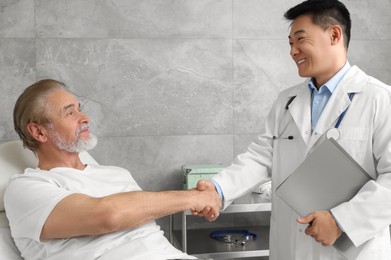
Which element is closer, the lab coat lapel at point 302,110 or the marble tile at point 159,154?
the lab coat lapel at point 302,110

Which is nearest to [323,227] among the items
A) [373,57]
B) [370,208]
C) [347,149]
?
[370,208]

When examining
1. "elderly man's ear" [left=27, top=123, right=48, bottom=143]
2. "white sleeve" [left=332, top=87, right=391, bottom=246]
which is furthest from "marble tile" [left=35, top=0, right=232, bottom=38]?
"white sleeve" [left=332, top=87, right=391, bottom=246]

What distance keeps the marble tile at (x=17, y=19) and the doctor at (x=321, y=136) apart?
1.44m

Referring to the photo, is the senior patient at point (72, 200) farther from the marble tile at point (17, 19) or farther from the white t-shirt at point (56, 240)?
the marble tile at point (17, 19)

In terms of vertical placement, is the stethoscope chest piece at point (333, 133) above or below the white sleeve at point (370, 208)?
above

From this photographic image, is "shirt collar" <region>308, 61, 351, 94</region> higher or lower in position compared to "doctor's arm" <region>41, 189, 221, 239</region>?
higher

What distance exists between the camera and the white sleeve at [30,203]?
175 cm

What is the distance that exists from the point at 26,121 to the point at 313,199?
1.19 meters

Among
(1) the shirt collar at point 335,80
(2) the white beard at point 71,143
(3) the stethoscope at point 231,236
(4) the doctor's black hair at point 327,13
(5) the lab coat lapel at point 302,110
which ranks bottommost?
(3) the stethoscope at point 231,236

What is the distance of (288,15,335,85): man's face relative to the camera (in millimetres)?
1948

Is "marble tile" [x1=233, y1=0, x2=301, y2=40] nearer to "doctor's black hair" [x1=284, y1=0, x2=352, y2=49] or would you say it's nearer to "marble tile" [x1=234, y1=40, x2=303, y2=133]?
"marble tile" [x1=234, y1=40, x2=303, y2=133]

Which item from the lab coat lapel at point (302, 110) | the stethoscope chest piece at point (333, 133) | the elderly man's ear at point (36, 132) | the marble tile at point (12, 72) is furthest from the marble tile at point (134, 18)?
the stethoscope chest piece at point (333, 133)

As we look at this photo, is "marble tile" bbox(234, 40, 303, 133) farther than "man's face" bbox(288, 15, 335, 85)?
Yes

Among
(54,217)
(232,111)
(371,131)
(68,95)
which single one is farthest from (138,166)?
(371,131)
